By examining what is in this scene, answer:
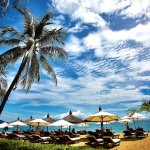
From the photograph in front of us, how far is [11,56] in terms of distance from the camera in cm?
1791

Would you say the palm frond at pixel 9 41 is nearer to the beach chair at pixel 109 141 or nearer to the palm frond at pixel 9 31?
the palm frond at pixel 9 31

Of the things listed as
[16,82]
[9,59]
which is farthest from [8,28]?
[16,82]

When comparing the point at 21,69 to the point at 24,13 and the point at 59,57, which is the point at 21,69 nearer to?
the point at 59,57

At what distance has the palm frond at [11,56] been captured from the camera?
17.8 meters

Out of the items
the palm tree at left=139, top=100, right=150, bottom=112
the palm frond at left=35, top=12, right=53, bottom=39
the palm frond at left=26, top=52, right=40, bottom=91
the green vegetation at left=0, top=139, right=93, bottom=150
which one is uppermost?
the palm frond at left=35, top=12, right=53, bottom=39

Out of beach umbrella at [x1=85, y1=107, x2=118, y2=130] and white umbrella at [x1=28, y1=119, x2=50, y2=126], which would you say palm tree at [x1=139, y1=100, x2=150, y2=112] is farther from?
white umbrella at [x1=28, y1=119, x2=50, y2=126]

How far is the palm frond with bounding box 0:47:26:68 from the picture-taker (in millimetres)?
17750

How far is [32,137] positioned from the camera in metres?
20.3

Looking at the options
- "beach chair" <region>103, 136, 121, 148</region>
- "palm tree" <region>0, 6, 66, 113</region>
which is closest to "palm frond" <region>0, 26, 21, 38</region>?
"palm tree" <region>0, 6, 66, 113</region>

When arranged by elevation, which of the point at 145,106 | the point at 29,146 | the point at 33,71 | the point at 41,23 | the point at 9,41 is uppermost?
the point at 41,23

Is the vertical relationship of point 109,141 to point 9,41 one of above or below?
below

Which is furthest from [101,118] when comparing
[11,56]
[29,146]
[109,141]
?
[29,146]

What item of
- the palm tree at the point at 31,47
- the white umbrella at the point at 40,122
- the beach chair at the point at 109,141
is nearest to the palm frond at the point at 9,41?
the palm tree at the point at 31,47

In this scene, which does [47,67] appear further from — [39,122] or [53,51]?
[39,122]
